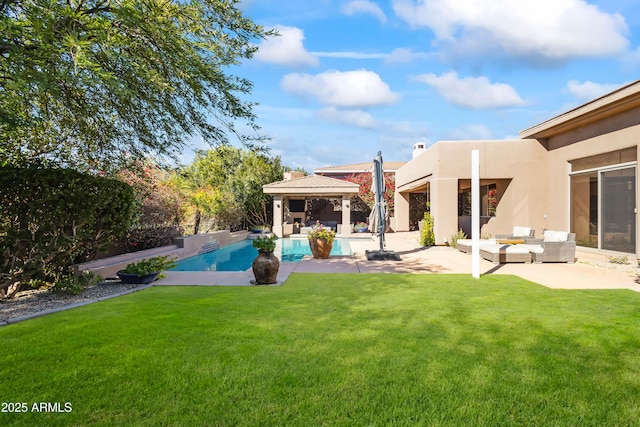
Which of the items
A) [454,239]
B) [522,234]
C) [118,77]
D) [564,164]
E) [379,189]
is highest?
Result: [118,77]

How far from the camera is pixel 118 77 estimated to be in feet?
21.0

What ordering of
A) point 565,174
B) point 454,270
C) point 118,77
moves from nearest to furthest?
1. point 118,77
2. point 454,270
3. point 565,174

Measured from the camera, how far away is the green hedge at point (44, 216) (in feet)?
21.6

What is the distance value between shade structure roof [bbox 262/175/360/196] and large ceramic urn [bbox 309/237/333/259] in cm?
1156

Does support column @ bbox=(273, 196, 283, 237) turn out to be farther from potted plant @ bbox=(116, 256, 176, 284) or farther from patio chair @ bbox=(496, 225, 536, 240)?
potted plant @ bbox=(116, 256, 176, 284)

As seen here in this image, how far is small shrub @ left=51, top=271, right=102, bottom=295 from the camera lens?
24.1 ft

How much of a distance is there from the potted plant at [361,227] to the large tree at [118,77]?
19.8 m

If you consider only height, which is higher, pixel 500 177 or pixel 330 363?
pixel 500 177

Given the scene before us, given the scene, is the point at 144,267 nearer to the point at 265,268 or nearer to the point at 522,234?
the point at 265,268

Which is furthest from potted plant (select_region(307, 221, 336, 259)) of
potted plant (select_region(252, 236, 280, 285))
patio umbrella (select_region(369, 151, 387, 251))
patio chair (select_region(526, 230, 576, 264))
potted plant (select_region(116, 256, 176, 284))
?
patio chair (select_region(526, 230, 576, 264))

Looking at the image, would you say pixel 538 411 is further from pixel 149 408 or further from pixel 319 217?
pixel 319 217

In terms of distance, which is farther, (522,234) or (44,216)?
(522,234)

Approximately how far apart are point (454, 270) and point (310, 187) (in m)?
15.5

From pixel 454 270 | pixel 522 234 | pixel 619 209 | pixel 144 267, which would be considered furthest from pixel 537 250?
pixel 144 267
